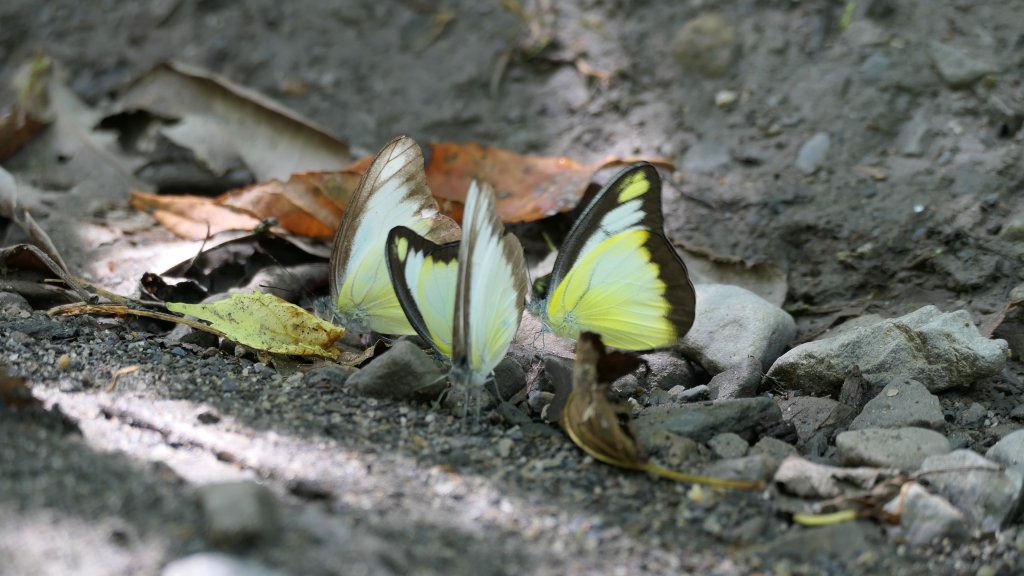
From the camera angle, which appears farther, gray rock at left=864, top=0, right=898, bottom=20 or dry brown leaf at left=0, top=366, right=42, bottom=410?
gray rock at left=864, top=0, right=898, bottom=20

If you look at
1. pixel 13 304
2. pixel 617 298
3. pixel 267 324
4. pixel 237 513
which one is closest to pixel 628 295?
pixel 617 298

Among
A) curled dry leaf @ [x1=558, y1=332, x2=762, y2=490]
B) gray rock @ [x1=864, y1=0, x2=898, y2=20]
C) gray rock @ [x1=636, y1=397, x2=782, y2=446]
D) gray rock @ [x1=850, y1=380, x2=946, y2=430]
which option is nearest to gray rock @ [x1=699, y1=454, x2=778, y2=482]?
curled dry leaf @ [x1=558, y1=332, x2=762, y2=490]

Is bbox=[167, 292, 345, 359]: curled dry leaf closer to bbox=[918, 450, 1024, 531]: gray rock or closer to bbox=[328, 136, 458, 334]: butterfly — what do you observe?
bbox=[328, 136, 458, 334]: butterfly

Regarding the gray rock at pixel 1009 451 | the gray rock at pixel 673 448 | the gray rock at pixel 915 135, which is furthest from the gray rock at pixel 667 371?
the gray rock at pixel 915 135

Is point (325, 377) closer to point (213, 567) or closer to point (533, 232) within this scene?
point (213, 567)

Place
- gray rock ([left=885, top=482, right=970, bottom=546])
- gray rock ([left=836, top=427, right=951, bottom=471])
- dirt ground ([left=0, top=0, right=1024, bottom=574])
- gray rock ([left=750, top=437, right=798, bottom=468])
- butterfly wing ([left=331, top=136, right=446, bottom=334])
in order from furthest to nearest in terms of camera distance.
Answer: butterfly wing ([left=331, top=136, right=446, bottom=334]), gray rock ([left=750, top=437, right=798, bottom=468]), gray rock ([left=836, top=427, right=951, bottom=471]), gray rock ([left=885, top=482, right=970, bottom=546]), dirt ground ([left=0, top=0, right=1024, bottom=574])

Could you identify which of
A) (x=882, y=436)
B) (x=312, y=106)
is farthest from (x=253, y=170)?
(x=882, y=436)

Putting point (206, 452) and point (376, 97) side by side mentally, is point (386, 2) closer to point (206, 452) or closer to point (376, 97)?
point (376, 97)
